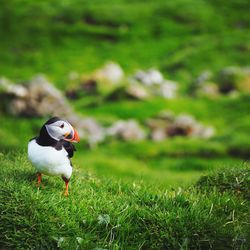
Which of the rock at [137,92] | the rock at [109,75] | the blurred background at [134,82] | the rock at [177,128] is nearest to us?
the blurred background at [134,82]

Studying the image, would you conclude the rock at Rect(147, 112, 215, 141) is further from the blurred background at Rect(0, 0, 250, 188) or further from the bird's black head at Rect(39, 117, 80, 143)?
the bird's black head at Rect(39, 117, 80, 143)

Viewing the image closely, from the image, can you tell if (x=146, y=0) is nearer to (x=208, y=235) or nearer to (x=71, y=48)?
(x=71, y=48)

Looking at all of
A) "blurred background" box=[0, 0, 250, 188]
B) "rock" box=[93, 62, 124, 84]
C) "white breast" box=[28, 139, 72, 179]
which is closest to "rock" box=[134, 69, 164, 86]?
"blurred background" box=[0, 0, 250, 188]

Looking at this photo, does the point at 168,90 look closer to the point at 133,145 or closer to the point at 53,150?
the point at 133,145

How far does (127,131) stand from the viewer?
40.9 metres

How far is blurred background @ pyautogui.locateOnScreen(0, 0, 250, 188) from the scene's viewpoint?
3531cm

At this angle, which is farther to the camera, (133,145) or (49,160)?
(133,145)

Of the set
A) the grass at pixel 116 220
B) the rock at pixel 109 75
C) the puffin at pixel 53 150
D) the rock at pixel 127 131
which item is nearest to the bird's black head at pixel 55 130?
the puffin at pixel 53 150

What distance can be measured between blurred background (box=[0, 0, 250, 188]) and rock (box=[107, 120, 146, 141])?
103mm

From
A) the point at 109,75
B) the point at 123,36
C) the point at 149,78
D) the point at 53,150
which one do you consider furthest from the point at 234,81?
the point at 53,150

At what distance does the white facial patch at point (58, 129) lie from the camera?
872cm

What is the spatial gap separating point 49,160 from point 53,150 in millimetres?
209

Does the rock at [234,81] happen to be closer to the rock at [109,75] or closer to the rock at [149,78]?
the rock at [149,78]

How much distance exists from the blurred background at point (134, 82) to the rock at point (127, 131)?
103 millimetres
